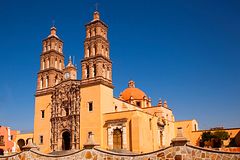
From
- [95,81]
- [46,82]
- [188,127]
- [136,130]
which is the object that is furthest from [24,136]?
[188,127]

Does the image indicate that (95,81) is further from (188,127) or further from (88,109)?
(188,127)

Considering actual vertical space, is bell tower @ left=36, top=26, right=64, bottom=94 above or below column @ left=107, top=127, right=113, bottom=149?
above

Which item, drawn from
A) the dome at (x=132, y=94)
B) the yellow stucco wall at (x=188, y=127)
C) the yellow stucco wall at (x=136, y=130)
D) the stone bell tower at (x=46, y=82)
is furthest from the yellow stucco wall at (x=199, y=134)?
the stone bell tower at (x=46, y=82)

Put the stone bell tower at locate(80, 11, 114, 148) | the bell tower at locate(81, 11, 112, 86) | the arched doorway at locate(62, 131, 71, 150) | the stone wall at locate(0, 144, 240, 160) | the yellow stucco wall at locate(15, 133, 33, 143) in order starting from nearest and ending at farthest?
the stone wall at locate(0, 144, 240, 160) → the stone bell tower at locate(80, 11, 114, 148) → the bell tower at locate(81, 11, 112, 86) → the arched doorway at locate(62, 131, 71, 150) → the yellow stucco wall at locate(15, 133, 33, 143)

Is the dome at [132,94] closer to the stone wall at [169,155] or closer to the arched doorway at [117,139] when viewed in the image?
the arched doorway at [117,139]

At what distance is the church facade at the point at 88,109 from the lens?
1121 inches

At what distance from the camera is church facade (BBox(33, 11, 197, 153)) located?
28.5 meters

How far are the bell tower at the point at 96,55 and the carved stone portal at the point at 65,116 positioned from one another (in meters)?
2.16

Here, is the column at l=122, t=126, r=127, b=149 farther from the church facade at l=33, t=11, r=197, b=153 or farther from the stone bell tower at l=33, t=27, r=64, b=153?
the stone bell tower at l=33, t=27, r=64, b=153

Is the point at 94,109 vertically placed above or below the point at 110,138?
above

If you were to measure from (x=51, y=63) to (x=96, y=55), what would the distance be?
698 centimetres

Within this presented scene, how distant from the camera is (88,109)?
100 feet

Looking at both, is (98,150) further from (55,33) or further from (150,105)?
(150,105)

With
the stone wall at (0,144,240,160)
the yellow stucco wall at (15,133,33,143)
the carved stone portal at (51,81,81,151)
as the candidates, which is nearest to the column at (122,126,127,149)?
the carved stone portal at (51,81,81,151)
